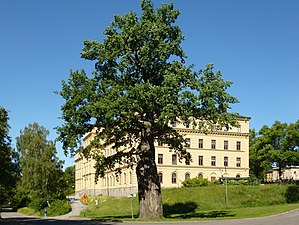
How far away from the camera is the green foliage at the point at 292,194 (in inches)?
2217

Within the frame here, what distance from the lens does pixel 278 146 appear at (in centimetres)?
8788

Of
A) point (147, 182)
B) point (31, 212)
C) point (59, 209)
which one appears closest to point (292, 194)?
point (147, 182)

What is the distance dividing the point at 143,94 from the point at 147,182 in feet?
23.9

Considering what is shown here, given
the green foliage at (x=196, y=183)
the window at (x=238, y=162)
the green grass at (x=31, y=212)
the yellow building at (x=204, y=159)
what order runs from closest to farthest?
the green foliage at (x=196, y=183)
the green grass at (x=31, y=212)
the yellow building at (x=204, y=159)
the window at (x=238, y=162)

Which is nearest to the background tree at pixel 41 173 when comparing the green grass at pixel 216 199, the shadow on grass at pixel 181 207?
the green grass at pixel 216 199

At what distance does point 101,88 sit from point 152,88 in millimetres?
4402

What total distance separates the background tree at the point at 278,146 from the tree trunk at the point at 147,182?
52.0 meters

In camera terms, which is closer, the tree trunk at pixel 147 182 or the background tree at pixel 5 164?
the tree trunk at pixel 147 182

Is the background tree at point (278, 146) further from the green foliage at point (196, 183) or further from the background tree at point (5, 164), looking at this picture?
the background tree at point (5, 164)

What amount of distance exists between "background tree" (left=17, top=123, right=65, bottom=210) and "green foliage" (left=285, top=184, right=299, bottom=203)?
4069cm

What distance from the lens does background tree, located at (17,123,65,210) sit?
79625 mm

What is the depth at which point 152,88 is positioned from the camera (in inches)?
1258

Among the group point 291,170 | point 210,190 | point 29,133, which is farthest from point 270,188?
point 29,133

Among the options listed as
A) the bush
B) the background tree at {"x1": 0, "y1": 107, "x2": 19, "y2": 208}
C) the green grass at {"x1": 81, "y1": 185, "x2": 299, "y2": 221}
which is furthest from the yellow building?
the background tree at {"x1": 0, "y1": 107, "x2": 19, "y2": 208}
